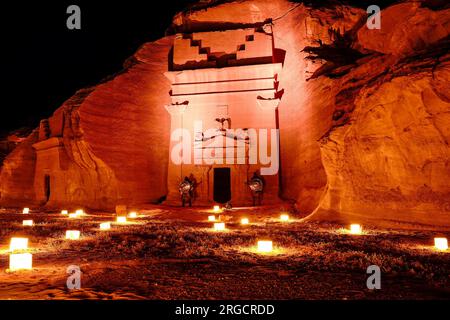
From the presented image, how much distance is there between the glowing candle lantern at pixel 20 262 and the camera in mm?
5934

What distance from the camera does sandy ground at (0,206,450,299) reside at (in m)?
4.62

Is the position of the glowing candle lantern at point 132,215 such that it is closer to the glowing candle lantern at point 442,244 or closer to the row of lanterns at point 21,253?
the row of lanterns at point 21,253

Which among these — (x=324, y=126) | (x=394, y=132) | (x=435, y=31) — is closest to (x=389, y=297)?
(x=394, y=132)

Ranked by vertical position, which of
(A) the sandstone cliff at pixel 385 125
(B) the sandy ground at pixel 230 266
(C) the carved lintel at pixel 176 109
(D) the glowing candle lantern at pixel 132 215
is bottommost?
(B) the sandy ground at pixel 230 266

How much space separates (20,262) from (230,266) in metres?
3.55

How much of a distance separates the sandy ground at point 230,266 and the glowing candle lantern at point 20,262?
195 millimetres

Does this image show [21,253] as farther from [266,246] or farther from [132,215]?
[132,215]

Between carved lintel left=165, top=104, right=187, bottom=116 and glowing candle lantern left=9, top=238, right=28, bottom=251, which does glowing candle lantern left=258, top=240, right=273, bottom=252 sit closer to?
glowing candle lantern left=9, top=238, right=28, bottom=251

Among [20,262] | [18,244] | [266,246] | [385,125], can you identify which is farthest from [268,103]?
[20,262]

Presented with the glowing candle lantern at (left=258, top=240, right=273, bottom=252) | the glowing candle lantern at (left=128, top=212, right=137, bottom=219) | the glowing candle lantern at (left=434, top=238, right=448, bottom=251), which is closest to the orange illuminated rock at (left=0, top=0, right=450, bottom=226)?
the glowing candle lantern at (left=434, top=238, right=448, bottom=251)

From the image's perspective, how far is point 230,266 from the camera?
6.24 meters

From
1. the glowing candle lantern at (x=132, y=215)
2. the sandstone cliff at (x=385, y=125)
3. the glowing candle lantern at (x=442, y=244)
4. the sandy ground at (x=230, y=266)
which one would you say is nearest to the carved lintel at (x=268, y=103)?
the sandstone cliff at (x=385, y=125)

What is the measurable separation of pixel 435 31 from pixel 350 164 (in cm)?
503

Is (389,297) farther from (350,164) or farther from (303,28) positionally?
(303,28)
